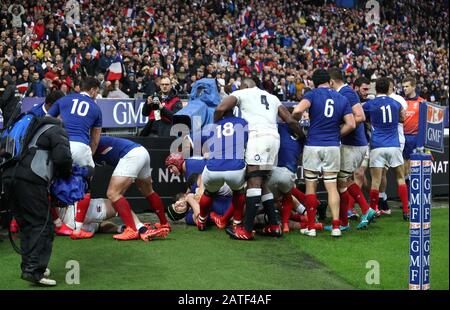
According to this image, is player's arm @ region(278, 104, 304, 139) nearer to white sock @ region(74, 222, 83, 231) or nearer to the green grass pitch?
the green grass pitch

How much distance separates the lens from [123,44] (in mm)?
11250

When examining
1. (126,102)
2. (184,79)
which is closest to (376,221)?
(184,79)

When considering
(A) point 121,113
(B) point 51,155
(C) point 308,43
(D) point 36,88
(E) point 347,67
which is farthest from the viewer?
(E) point 347,67

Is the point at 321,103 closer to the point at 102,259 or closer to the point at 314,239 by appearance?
the point at 314,239

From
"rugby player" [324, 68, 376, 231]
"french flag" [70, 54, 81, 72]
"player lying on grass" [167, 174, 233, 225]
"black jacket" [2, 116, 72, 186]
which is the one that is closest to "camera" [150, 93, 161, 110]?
"french flag" [70, 54, 81, 72]

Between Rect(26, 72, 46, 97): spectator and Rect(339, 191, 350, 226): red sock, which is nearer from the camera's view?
Rect(339, 191, 350, 226): red sock

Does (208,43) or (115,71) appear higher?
(208,43)

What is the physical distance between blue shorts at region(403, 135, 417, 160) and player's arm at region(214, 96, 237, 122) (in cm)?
374

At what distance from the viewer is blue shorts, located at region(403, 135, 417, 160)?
1175cm

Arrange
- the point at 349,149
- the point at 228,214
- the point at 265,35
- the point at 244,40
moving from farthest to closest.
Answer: the point at 265,35
the point at 244,40
the point at 349,149
the point at 228,214

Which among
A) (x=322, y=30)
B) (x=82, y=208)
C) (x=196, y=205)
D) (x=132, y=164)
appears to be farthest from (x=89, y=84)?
(x=322, y=30)

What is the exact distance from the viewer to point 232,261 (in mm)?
8086

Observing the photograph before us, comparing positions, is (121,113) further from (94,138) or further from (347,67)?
(94,138)

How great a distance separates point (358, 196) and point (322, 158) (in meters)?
1.08
